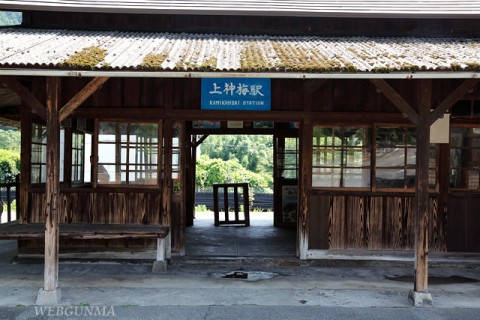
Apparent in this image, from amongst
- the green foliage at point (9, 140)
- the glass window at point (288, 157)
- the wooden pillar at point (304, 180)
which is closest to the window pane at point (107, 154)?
the wooden pillar at point (304, 180)

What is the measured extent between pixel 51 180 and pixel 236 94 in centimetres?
304

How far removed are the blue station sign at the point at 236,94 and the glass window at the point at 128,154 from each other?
1.03m

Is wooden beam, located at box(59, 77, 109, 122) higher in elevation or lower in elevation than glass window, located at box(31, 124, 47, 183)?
higher

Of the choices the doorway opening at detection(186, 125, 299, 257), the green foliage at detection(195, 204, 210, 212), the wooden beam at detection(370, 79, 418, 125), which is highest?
the wooden beam at detection(370, 79, 418, 125)

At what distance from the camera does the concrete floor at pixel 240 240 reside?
8.10 metres

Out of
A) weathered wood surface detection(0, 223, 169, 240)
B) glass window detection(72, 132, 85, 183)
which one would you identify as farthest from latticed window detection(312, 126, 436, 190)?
glass window detection(72, 132, 85, 183)

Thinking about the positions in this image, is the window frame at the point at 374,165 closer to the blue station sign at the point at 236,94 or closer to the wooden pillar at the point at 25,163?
the blue station sign at the point at 236,94

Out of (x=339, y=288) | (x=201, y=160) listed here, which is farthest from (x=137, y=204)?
(x=201, y=160)

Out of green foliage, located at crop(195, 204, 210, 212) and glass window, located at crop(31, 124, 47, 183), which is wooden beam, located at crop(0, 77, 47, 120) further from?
green foliage, located at crop(195, 204, 210, 212)

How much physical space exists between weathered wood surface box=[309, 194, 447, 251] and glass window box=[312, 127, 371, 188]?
263 millimetres

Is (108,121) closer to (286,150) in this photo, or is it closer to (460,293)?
(286,150)

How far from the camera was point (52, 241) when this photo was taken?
5.67m

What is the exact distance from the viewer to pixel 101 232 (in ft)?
22.2

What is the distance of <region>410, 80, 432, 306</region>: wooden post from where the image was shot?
221 inches
